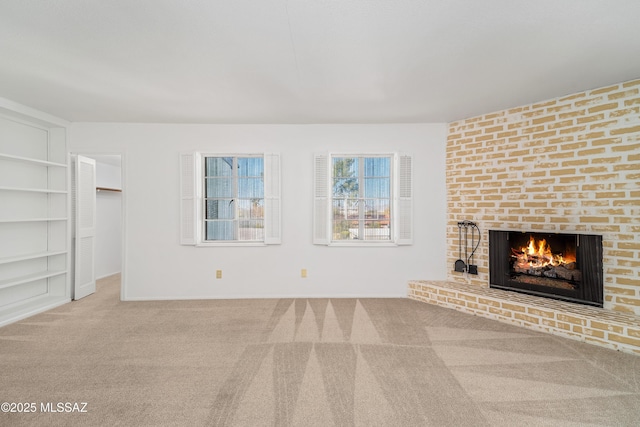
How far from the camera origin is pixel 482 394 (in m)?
2.13

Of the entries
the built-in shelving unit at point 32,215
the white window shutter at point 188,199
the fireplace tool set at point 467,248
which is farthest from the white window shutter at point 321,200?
the built-in shelving unit at point 32,215

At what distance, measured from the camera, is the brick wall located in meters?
3.12

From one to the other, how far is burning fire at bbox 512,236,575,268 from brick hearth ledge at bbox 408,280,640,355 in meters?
0.41

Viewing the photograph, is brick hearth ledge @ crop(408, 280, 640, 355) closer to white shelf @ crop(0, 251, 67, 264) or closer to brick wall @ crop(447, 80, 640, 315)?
brick wall @ crop(447, 80, 640, 315)

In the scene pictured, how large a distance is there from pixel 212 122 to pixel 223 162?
0.60m

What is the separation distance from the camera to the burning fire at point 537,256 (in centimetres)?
346

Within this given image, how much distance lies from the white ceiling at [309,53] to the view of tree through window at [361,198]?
Answer: 100 cm

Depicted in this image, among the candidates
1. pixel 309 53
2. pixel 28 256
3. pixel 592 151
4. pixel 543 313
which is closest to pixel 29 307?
pixel 28 256

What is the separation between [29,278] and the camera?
12.2 feet

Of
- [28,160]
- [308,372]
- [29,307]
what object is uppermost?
[28,160]

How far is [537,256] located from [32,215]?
6.58 metres

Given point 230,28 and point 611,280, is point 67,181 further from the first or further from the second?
point 611,280

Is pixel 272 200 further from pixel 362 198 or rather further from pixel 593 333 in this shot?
pixel 593 333

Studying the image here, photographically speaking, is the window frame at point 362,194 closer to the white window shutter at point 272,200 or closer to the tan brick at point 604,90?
the white window shutter at point 272,200
